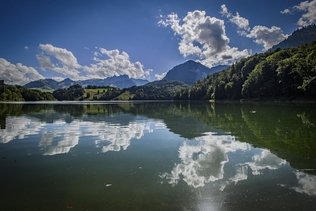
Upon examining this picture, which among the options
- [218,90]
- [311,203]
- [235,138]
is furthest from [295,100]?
[311,203]

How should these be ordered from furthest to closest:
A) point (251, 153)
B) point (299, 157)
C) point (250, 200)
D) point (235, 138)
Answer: point (235, 138)
point (251, 153)
point (299, 157)
point (250, 200)

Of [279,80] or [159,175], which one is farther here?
[279,80]

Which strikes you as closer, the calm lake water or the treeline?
the calm lake water

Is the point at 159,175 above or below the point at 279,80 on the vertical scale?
below

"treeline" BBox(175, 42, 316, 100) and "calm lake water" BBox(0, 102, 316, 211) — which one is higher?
"treeline" BBox(175, 42, 316, 100)

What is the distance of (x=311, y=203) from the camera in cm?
1070

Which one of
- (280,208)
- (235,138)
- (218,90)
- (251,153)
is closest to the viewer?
(280,208)

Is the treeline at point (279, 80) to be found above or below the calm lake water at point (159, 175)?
above

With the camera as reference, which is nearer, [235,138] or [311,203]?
[311,203]

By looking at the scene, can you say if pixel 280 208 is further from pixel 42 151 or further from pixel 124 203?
pixel 42 151

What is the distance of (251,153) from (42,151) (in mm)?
15445

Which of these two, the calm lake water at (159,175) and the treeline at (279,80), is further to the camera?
the treeline at (279,80)

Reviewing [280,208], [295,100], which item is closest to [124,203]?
[280,208]

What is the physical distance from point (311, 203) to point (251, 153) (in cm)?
946
